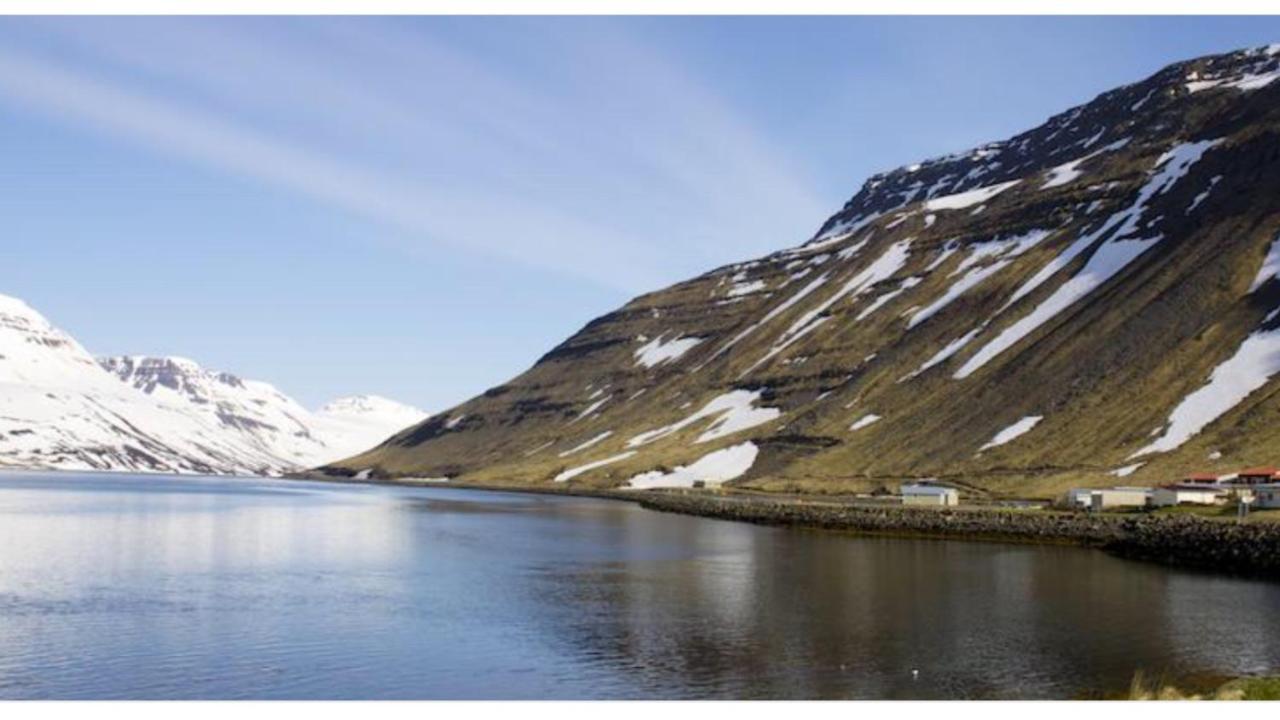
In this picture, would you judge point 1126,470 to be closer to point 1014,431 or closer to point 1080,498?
point 1080,498

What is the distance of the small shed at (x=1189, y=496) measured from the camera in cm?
10906

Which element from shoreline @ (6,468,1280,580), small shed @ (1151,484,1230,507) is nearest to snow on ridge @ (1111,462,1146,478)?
small shed @ (1151,484,1230,507)

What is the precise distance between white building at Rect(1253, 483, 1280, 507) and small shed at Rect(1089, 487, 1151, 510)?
44.9 feet

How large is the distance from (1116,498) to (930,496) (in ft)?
81.9

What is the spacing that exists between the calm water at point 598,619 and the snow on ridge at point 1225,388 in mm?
52943

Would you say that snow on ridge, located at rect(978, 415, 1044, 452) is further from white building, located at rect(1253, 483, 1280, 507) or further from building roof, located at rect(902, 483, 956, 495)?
white building, located at rect(1253, 483, 1280, 507)

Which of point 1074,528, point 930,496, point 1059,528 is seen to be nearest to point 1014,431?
point 930,496

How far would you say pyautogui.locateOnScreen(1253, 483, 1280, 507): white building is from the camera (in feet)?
327

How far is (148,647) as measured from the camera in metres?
49.0

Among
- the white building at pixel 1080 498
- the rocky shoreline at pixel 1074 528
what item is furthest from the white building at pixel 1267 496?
the white building at pixel 1080 498

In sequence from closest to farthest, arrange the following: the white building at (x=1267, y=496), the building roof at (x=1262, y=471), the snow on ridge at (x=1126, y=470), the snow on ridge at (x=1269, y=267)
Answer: the white building at (x=1267, y=496) → the building roof at (x=1262, y=471) → the snow on ridge at (x=1126, y=470) → the snow on ridge at (x=1269, y=267)

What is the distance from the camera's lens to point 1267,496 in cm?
10069

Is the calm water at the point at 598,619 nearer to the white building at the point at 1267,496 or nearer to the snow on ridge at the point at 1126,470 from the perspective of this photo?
the white building at the point at 1267,496

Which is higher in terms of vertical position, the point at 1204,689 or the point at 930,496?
the point at 930,496
